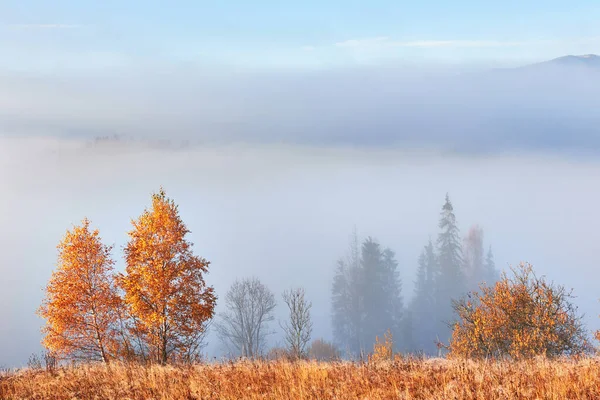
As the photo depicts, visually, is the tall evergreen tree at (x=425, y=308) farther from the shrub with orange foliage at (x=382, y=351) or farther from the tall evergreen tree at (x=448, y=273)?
the shrub with orange foliage at (x=382, y=351)

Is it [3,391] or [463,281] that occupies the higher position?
[463,281]

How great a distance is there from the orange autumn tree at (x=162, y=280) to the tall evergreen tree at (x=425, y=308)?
119 m

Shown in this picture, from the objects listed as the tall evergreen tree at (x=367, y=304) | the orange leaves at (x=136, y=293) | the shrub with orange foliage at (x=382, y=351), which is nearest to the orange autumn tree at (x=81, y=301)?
the orange leaves at (x=136, y=293)

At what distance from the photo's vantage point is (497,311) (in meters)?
57.9

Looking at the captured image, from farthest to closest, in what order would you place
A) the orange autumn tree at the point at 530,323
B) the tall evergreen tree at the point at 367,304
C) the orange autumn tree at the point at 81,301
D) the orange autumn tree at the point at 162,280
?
1. the tall evergreen tree at the point at 367,304
2. the orange autumn tree at the point at 81,301
3. the orange autumn tree at the point at 530,323
4. the orange autumn tree at the point at 162,280

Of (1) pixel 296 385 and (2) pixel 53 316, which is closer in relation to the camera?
(1) pixel 296 385

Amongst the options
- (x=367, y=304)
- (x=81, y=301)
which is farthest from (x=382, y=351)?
(x=367, y=304)

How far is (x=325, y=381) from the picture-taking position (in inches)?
592

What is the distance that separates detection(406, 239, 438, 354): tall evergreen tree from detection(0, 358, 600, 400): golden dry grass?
14549 centimetres

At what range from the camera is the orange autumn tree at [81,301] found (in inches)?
1983

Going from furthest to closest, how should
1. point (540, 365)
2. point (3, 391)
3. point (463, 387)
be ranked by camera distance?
point (3, 391) → point (540, 365) → point (463, 387)

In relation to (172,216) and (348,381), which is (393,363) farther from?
(172,216)

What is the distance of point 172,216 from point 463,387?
35.4m

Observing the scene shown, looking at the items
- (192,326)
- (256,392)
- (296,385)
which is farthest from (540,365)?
(192,326)
